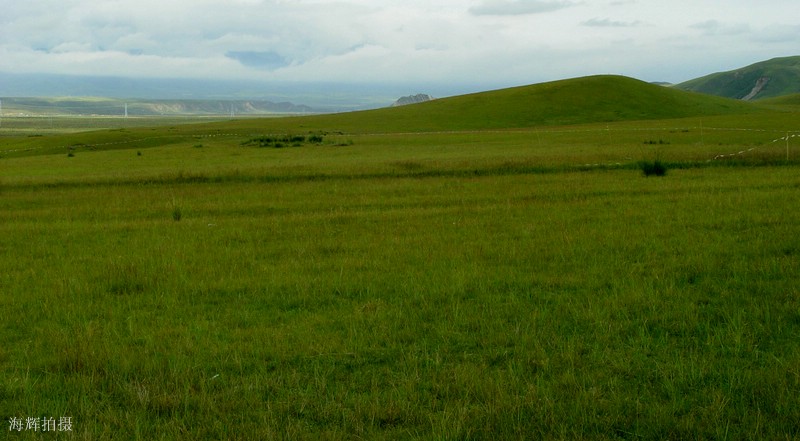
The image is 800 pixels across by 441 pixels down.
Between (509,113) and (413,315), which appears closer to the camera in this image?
(413,315)

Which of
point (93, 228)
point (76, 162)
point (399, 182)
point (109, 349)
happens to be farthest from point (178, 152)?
point (109, 349)

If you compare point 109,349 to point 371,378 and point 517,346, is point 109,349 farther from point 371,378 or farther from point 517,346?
point 517,346

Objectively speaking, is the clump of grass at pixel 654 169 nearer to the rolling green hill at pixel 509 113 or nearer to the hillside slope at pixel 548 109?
the rolling green hill at pixel 509 113

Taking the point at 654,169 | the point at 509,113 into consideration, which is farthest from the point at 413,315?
the point at 509,113

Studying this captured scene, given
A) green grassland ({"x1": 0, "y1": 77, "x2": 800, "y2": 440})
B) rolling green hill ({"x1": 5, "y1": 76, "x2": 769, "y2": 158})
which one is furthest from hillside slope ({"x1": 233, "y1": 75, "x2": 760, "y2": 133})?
green grassland ({"x1": 0, "y1": 77, "x2": 800, "y2": 440})

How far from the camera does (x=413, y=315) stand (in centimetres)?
857

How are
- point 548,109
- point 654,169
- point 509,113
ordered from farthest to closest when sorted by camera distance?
point 548,109 < point 509,113 < point 654,169

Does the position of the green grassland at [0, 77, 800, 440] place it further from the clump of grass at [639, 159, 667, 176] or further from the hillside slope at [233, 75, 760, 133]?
the hillside slope at [233, 75, 760, 133]

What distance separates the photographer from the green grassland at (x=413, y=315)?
5.96m

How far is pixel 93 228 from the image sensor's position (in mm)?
16375

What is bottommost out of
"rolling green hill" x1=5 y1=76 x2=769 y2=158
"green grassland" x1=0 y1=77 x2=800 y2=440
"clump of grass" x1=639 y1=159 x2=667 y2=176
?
"green grassland" x1=0 y1=77 x2=800 y2=440

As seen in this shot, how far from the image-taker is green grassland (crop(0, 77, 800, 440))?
19.5 feet

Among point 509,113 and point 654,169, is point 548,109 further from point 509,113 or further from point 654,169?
point 654,169

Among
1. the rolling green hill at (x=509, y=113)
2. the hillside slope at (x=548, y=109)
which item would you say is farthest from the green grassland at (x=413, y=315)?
the hillside slope at (x=548, y=109)
